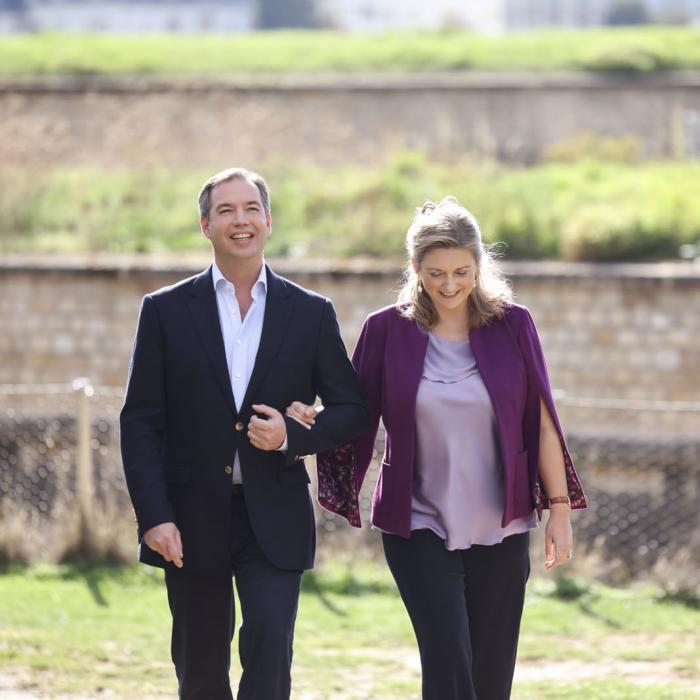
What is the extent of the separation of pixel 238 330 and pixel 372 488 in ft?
23.3

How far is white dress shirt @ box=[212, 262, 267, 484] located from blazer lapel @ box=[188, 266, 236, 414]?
0.02 m

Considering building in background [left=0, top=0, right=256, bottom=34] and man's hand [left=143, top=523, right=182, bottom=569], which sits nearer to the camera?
man's hand [left=143, top=523, right=182, bottom=569]

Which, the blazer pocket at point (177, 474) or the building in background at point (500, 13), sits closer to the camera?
the blazer pocket at point (177, 474)

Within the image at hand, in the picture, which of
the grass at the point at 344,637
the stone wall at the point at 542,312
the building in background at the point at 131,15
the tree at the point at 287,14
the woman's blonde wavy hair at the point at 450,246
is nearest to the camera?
the woman's blonde wavy hair at the point at 450,246

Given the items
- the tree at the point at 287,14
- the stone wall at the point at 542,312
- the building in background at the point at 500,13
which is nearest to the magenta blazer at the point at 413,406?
the stone wall at the point at 542,312

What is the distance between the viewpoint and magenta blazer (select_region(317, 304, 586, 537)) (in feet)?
13.9

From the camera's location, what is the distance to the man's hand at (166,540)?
416cm

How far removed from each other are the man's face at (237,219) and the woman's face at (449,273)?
0.53 m

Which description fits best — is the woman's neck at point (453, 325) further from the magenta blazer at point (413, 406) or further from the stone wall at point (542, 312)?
the stone wall at point (542, 312)

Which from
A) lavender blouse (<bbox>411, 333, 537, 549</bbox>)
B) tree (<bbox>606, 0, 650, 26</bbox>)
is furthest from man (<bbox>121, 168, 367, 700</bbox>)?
tree (<bbox>606, 0, 650, 26</bbox>)

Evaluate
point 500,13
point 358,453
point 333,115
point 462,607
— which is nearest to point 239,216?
point 358,453

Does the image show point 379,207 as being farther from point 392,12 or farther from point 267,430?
point 392,12

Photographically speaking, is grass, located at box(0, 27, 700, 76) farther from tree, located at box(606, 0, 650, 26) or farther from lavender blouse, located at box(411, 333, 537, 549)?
tree, located at box(606, 0, 650, 26)

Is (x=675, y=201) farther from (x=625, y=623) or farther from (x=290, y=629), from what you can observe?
(x=290, y=629)
